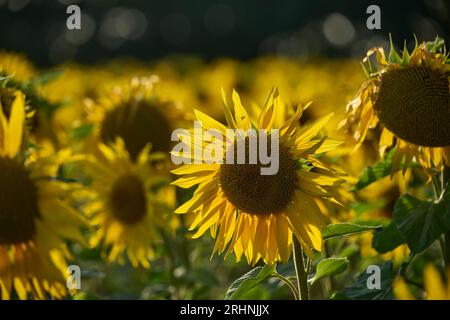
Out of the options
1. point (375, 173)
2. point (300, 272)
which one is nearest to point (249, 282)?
point (300, 272)

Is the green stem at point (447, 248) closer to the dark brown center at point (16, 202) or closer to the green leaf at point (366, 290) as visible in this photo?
the green leaf at point (366, 290)

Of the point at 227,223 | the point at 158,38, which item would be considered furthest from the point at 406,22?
the point at 227,223

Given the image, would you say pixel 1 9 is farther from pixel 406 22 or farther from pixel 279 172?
pixel 279 172

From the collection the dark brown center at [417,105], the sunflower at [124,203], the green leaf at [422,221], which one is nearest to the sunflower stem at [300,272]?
the green leaf at [422,221]

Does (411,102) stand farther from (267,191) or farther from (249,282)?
(249,282)

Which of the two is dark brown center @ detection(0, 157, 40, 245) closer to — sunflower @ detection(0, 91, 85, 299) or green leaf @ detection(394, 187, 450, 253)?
sunflower @ detection(0, 91, 85, 299)
